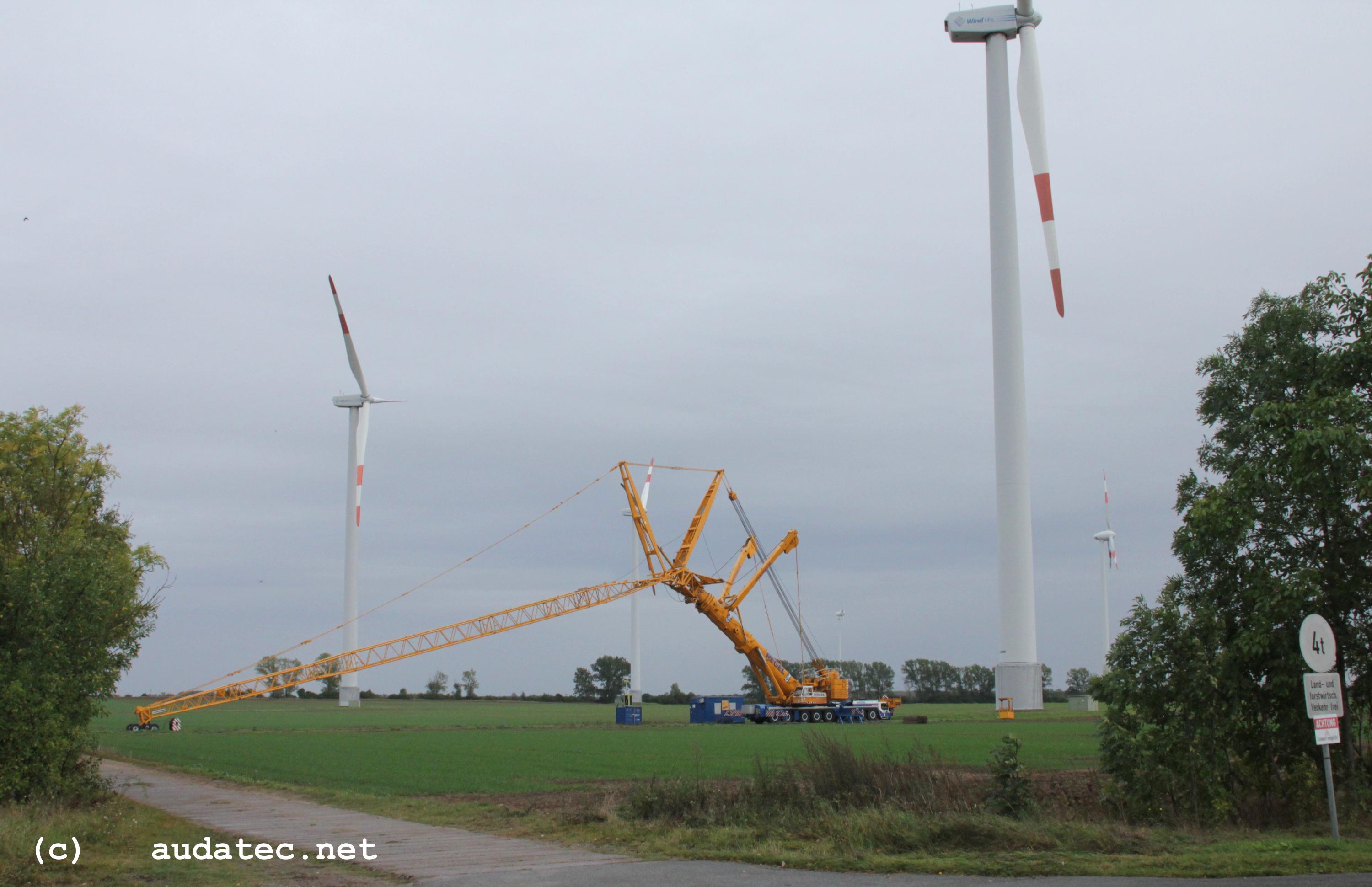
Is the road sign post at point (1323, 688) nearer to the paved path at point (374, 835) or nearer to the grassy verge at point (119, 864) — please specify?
the paved path at point (374, 835)

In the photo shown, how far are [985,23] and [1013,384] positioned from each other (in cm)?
2148

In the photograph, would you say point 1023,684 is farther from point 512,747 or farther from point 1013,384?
point 512,747

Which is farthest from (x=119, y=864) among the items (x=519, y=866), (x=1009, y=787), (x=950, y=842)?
(x=1009, y=787)

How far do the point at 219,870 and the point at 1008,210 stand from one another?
5109 cm

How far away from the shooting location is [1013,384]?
5506cm

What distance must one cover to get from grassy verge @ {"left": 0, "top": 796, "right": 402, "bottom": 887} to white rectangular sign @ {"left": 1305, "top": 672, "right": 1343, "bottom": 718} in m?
13.3

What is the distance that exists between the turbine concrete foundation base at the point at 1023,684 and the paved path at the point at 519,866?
41.4 meters

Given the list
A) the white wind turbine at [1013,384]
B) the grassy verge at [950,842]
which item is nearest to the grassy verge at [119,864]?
the grassy verge at [950,842]

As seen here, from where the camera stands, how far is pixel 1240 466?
63.6 ft

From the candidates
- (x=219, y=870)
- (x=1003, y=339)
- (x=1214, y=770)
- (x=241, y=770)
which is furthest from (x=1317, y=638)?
(x=1003, y=339)

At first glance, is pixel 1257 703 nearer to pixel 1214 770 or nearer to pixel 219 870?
pixel 1214 770

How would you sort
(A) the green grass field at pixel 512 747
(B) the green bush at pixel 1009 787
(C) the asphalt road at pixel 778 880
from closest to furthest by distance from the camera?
(C) the asphalt road at pixel 778 880, (B) the green bush at pixel 1009 787, (A) the green grass field at pixel 512 747

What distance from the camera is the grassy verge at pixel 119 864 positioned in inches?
554

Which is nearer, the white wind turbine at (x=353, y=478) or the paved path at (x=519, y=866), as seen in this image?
the paved path at (x=519, y=866)
